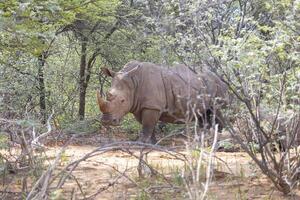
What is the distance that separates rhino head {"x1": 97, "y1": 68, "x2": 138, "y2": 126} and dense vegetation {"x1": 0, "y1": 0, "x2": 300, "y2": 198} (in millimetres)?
568

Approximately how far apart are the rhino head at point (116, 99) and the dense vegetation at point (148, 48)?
0.57 metres

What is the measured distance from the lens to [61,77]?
13.0 metres

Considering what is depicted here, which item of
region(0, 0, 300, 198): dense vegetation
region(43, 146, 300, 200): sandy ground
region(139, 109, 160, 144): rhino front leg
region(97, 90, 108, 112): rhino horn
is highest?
region(0, 0, 300, 198): dense vegetation

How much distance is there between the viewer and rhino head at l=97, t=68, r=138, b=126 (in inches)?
313

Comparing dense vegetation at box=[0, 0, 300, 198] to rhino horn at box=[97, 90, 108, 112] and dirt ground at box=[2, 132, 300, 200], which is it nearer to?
dirt ground at box=[2, 132, 300, 200]

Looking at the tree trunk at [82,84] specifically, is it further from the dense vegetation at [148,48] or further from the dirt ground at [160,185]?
the dirt ground at [160,185]

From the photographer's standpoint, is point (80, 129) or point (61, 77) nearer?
point (80, 129)

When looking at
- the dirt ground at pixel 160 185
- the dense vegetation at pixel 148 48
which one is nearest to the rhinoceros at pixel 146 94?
the dense vegetation at pixel 148 48

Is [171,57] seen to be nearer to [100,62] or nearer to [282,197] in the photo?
[100,62]

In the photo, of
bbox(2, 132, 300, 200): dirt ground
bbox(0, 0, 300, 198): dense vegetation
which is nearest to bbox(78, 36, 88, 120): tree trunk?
bbox(0, 0, 300, 198): dense vegetation

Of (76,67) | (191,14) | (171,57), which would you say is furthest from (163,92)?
(76,67)

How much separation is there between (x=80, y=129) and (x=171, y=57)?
2028mm

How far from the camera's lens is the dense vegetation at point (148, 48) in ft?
14.2

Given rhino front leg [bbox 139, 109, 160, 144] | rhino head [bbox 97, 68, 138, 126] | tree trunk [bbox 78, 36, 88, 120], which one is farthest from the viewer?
tree trunk [bbox 78, 36, 88, 120]
